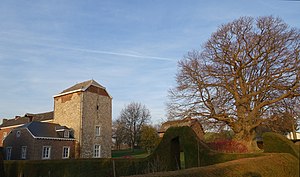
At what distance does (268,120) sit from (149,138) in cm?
2269

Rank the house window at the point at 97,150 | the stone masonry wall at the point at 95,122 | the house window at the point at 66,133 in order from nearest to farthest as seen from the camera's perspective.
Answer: the house window at the point at 66,133
the stone masonry wall at the point at 95,122
the house window at the point at 97,150

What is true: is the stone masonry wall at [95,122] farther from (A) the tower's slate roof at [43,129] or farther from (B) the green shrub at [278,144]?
(B) the green shrub at [278,144]

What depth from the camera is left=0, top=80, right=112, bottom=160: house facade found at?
29938 millimetres

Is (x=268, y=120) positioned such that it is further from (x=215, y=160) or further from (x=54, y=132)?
(x=54, y=132)

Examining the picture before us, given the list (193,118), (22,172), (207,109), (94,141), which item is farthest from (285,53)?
(94,141)

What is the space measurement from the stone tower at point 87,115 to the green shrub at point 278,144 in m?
26.4

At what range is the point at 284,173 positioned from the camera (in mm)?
7121

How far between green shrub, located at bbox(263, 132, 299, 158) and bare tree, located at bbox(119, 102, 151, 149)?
42535mm

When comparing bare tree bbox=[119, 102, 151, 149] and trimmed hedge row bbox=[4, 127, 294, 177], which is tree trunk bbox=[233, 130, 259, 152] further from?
bare tree bbox=[119, 102, 151, 149]

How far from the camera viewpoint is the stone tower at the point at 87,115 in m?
32.8

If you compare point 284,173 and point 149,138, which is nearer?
point 284,173

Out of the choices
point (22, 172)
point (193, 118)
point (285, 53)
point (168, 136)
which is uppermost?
point (285, 53)

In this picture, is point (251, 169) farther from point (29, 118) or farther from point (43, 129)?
point (29, 118)

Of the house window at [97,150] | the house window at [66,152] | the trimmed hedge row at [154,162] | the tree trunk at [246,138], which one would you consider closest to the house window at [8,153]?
the house window at [66,152]
